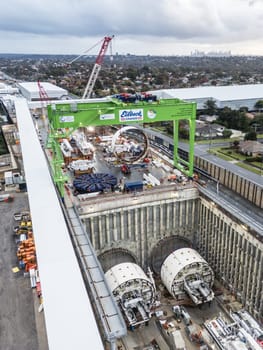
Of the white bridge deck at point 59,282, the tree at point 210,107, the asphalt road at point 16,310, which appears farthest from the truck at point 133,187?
the tree at point 210,107

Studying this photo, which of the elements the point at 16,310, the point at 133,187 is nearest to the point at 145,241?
the point at 133,187

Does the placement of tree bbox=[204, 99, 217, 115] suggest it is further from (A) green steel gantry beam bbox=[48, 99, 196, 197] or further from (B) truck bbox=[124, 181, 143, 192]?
(B) truck bbox=[124, 181, 143, 192]

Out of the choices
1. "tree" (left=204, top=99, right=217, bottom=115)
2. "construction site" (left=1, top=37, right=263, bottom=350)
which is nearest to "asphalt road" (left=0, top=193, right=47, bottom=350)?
"construction site" (left=1, top=37, right=263, bottom=350)

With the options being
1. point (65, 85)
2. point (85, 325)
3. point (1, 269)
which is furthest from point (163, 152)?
point (65, 85)

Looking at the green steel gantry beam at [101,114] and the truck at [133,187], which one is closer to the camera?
the green steel gantry beam at [101,114]

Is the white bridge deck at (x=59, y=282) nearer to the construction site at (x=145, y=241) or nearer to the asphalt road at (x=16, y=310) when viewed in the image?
the construction site at (x=145, y=241)
